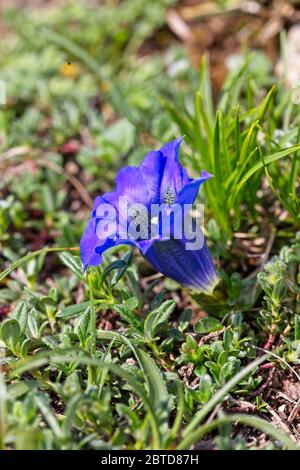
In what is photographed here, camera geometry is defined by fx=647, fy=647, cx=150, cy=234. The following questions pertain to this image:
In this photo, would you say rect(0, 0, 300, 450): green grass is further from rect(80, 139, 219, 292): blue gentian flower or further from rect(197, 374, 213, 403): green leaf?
rect(80, 139, 219, 292): blue gentian flower

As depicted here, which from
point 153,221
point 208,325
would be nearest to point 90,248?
point 153,221

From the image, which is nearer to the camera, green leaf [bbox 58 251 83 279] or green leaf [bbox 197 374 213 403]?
green leaf [bbox 197 374 213 403]

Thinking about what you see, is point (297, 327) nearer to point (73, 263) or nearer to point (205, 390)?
point (205, 390)

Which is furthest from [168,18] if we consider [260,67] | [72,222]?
[72,222]

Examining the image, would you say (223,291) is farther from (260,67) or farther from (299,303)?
(260,67)

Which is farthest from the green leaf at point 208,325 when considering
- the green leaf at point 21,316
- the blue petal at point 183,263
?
the green leaf at point 21,316

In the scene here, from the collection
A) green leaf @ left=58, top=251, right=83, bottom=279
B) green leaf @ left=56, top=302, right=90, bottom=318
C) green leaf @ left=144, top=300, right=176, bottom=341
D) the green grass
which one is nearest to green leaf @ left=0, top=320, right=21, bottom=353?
the green grass
